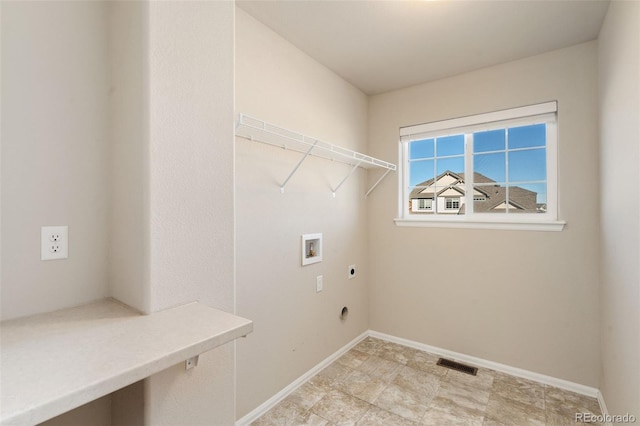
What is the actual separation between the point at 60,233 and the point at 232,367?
792 mm

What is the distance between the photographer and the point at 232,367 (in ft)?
4.02

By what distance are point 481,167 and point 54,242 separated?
2836mm

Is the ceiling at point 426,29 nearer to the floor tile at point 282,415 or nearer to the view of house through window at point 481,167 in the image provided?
the view of house through window at point 481,167

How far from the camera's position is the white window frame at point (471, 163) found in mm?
2283

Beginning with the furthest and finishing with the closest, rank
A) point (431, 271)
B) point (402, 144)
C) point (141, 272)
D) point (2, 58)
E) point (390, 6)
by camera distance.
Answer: point (402, 144) < point (431, 271) < point (390, 6) < point (141, 272) < point (2, 58)

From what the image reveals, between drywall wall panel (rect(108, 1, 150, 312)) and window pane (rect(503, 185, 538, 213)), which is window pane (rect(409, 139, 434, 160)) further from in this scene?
drywall wall panel (rect(108, 1, 150, 312))

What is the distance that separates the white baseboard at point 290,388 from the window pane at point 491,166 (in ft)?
6.25

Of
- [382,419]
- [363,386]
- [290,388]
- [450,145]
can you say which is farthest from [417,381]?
[450,145]

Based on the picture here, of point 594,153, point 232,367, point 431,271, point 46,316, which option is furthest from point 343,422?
point 594,153

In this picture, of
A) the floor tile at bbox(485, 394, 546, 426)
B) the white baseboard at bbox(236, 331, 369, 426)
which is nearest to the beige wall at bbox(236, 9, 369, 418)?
the white baseboard at bbox(236, 331, 369, 426)

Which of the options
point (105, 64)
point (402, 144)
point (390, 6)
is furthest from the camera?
point (402, 144)

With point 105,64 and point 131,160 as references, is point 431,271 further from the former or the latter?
point 105,64

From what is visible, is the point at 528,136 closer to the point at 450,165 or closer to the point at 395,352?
the point at 450,165

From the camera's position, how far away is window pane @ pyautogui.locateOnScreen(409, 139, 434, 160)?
2855mm
